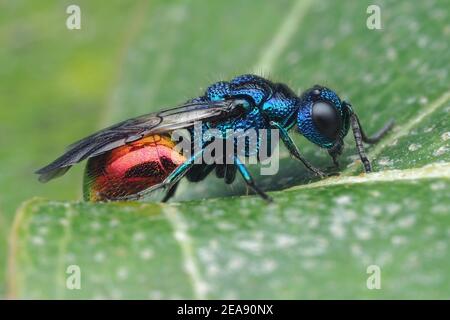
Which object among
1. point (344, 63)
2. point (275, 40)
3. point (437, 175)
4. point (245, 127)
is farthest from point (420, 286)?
point (275, 40)

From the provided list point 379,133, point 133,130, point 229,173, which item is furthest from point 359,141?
point 133,130

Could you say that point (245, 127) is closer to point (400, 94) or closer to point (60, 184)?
point (400, 94)

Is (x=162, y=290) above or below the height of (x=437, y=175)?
below

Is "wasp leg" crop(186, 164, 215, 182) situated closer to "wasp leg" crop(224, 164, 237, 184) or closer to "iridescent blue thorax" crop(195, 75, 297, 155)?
"wasp leg" crop(224, 164, 237, 184)

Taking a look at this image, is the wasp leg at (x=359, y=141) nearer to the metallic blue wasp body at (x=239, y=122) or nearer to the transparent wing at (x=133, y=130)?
the metallic blue wasp body at (x=239, y=122)

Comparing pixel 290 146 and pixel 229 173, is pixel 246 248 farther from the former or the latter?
Result: pixel 229 173
